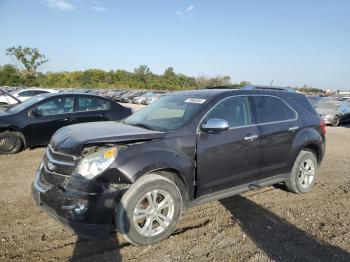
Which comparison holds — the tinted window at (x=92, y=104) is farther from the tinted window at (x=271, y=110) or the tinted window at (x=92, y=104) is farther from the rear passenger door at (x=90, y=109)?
the tinted window at (x=271, y=110)

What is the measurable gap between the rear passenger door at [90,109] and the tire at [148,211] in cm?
576

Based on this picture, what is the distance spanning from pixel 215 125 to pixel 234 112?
0.72m

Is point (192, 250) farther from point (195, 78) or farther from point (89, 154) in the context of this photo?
point (195, 78)

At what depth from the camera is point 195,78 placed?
94.8 metres

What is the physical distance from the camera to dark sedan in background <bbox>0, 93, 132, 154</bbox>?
344 inches

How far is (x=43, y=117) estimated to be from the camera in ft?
29.6

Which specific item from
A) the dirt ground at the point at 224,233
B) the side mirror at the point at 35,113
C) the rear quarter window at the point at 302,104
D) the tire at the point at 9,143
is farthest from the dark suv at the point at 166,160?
the tire at the point at 9,143

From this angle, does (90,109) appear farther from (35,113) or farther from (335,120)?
(335,120)

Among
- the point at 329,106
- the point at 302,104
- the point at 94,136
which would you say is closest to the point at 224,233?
the point at 94,136

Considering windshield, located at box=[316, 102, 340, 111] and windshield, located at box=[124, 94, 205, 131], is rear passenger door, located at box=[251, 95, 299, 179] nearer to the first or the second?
windshield, located at box=[124, 94, 205, 131]

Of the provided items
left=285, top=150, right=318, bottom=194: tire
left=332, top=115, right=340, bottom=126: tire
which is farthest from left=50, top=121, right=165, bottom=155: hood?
left=332, top=115, right=340, bottom=126: tire

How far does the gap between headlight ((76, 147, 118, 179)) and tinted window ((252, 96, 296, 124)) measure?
7.96 ft

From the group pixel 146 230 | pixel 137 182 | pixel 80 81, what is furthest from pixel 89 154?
pixel 80 81

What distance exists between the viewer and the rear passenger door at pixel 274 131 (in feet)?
17.4
